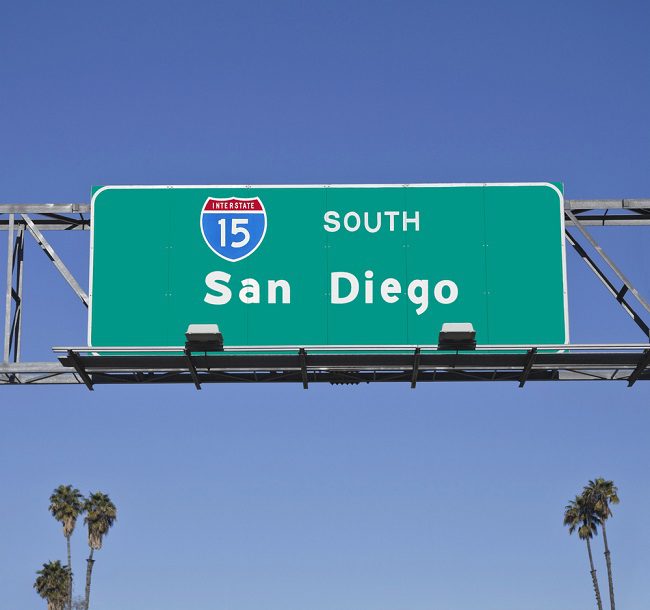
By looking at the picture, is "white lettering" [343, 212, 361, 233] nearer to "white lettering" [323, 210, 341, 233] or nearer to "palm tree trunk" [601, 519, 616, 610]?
"white lettering" [323, 210, 341, 233]

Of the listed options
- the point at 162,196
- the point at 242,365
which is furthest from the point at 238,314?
the point at 162,196

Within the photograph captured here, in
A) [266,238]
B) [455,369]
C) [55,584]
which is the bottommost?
[455,369]

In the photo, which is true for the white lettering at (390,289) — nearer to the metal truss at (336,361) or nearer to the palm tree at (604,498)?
the metal truss at (336,361)

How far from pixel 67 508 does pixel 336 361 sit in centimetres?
7681

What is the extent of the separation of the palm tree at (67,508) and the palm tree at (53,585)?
1128 millimetres

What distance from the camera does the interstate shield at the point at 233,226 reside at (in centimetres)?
2453

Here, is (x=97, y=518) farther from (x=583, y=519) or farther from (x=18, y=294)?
(x=18, y=294)

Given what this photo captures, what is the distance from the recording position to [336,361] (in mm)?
24047

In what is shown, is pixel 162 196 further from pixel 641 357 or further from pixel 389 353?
pixel 641 357

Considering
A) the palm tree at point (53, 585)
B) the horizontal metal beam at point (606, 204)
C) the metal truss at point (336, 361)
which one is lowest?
the metal truss at point (336, 361)

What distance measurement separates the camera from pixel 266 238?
24531 millimetres

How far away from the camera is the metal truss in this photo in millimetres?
23953

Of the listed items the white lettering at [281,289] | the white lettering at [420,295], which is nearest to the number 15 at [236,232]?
the white lettering at [281,289]

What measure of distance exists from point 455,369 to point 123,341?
5.29 metres
